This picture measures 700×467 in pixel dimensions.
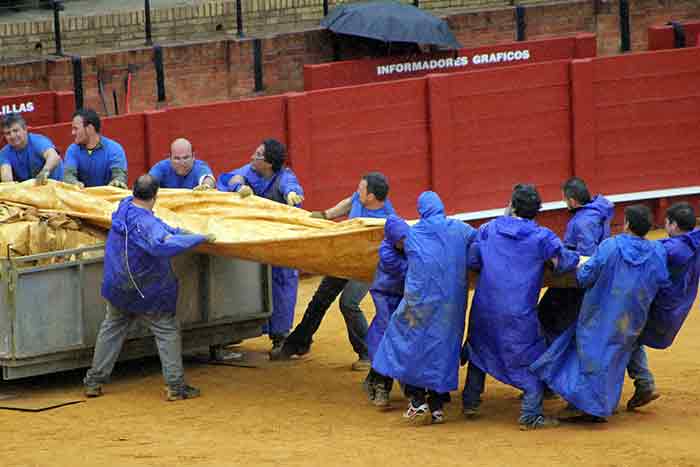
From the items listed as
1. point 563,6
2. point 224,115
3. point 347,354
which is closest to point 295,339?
point 347,354

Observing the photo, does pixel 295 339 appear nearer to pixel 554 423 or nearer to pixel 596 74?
pixel 554 423

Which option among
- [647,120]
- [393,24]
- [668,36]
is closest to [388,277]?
[647,120]

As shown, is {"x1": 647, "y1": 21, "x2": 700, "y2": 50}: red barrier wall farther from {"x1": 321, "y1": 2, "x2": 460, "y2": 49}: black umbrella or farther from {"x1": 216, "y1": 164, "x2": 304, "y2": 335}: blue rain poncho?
{"x1": 216, "y1": 164, "x2": 304, "y2": 335}: blue rain poncho

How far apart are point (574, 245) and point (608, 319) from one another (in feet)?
2.65

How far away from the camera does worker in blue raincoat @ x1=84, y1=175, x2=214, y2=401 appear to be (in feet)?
36.4

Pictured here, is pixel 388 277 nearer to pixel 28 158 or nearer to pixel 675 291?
pixel 675 291

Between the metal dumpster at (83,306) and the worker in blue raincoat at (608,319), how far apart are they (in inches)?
106

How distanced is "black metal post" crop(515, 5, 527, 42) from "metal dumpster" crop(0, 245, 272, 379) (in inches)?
448

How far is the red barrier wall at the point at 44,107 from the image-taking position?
17.3 metres

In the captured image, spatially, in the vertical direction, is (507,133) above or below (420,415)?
above

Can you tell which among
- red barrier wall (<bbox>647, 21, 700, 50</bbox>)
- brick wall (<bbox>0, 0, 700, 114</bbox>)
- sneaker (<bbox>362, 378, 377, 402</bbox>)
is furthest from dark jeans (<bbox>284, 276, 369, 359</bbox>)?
red barrier wall (<bbox>647, 21, 700, 50</bbox>)

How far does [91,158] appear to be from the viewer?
1334 centimetres

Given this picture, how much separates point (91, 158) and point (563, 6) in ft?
39.1

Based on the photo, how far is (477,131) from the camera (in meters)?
17.9
